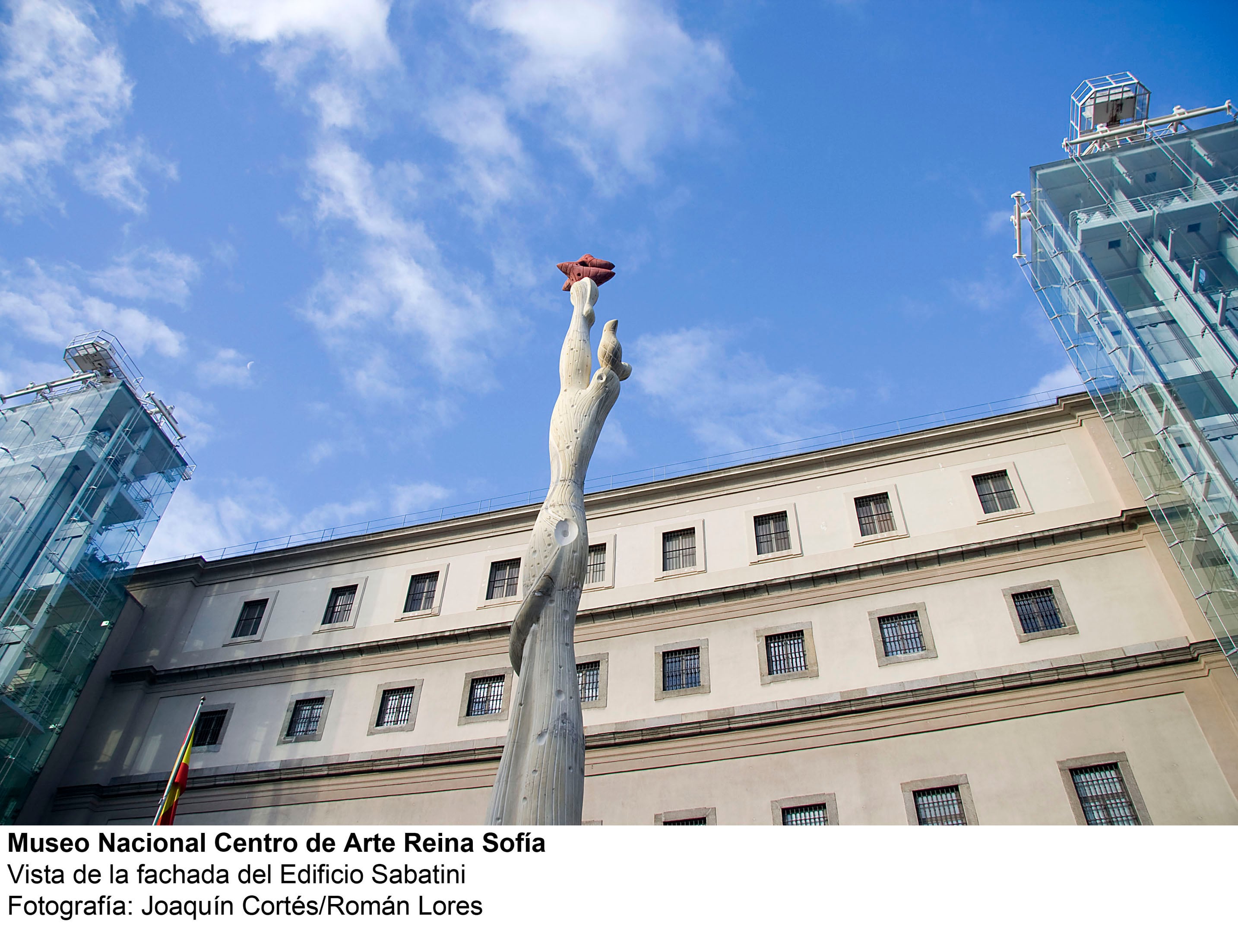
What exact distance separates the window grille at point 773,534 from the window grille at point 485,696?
8436 millimetres

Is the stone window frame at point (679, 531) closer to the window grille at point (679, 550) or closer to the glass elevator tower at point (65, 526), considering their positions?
the window grille at point (679, 550)

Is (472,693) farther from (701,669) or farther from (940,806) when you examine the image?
(940,806)

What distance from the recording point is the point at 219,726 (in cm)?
2644

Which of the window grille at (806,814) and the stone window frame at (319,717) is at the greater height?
the stone window frame at (319,717)

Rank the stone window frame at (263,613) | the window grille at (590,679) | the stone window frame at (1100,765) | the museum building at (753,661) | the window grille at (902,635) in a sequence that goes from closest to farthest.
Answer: the stone window frame at (1100,765), the museum building at (753,661), the window grille at (902,635), the window grille at (590,679), the stone window frame at (263,613)

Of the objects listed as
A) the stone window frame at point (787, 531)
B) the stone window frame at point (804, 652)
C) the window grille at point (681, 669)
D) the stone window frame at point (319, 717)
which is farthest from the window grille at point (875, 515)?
the stone window frame at point (319, 717)

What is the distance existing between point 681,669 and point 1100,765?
10054mm

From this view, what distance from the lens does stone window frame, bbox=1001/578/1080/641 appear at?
21016mm

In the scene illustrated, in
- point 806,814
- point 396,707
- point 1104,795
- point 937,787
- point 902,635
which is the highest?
point 902,635

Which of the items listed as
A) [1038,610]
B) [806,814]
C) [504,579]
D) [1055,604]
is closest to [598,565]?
[504,579]

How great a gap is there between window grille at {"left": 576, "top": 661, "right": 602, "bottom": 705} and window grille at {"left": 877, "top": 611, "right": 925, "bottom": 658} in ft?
25.1

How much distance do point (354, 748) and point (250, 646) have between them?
6.11 m

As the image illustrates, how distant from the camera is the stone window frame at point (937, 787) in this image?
19031 mm
